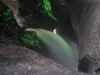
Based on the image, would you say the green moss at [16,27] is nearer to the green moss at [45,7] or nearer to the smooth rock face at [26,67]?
the smooth rock face at [26,67]

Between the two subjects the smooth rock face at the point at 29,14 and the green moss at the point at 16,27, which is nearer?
the green moss at the point at 16,27

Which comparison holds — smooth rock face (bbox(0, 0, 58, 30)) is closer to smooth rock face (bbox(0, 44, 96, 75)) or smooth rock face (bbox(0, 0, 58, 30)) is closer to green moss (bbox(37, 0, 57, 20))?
green moss (bbox(37, 0, 57, 20))

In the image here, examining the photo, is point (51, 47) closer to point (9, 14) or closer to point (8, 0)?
point (9, 14)

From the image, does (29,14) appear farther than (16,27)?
Yes

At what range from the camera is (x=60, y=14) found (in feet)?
32.7

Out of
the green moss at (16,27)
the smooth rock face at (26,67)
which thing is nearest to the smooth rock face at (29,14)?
the green moss at (16,27)

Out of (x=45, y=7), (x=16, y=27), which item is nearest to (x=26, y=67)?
(x=16, y=27)

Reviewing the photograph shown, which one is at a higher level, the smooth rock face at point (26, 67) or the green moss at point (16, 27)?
the green moss at point (16, 27)

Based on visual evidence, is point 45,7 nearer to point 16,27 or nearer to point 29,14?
point 29,14

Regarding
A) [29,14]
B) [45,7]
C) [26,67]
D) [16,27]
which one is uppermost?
[45,7]

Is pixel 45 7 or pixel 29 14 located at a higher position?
pixel 45 7

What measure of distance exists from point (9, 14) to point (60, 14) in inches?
256

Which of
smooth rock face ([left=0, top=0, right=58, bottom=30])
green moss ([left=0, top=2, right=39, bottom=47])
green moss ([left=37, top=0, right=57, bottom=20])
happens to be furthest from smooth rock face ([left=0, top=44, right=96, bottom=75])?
green moss ([left=37, top=0, right=57, bottom=20])

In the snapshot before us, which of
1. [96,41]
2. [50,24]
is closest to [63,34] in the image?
[50,24]
